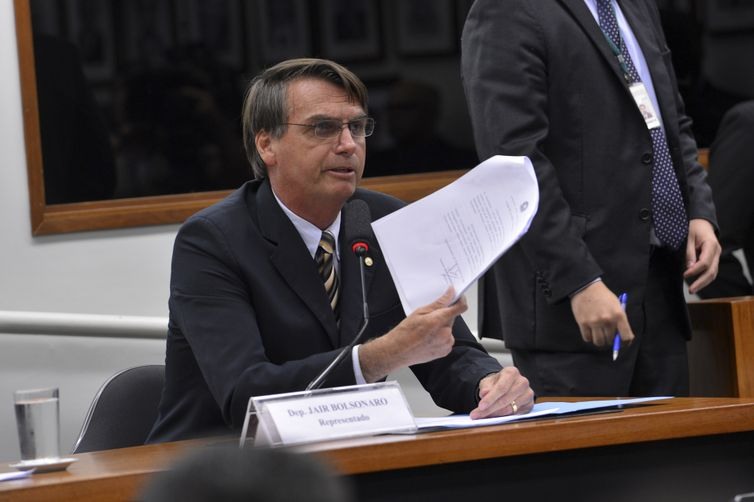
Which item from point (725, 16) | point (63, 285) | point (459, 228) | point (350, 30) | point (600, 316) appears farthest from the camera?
point (725, 16)

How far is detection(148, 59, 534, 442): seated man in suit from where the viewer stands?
2.19m

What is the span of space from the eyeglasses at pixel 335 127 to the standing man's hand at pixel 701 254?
2.43 feet

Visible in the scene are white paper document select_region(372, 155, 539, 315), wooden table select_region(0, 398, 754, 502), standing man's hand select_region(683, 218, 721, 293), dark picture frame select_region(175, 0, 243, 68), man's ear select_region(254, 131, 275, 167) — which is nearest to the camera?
wooden table select_region(0, 398, 754, 502)

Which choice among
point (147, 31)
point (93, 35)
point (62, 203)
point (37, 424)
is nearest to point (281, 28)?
point (147, 31)

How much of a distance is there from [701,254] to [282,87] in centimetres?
92

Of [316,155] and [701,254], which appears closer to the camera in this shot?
[316,155]

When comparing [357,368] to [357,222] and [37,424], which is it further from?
→ [37,424]

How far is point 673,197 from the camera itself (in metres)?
2.63

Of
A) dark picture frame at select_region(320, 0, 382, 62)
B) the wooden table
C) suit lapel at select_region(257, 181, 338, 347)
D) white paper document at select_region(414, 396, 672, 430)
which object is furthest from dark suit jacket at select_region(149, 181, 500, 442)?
dark picture frame at select_region(320, 0, 382, 62)

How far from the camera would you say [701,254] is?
2594 millimetres

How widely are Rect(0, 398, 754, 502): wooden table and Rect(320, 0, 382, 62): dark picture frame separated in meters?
2.16

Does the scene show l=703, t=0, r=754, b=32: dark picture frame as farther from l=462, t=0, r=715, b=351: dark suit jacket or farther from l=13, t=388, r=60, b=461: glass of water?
l=13, t=388, r=60, b=461: glass of water

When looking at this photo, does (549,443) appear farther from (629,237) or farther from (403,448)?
(629,237)

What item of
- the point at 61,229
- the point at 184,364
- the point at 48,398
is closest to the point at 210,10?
the point at 61,229
